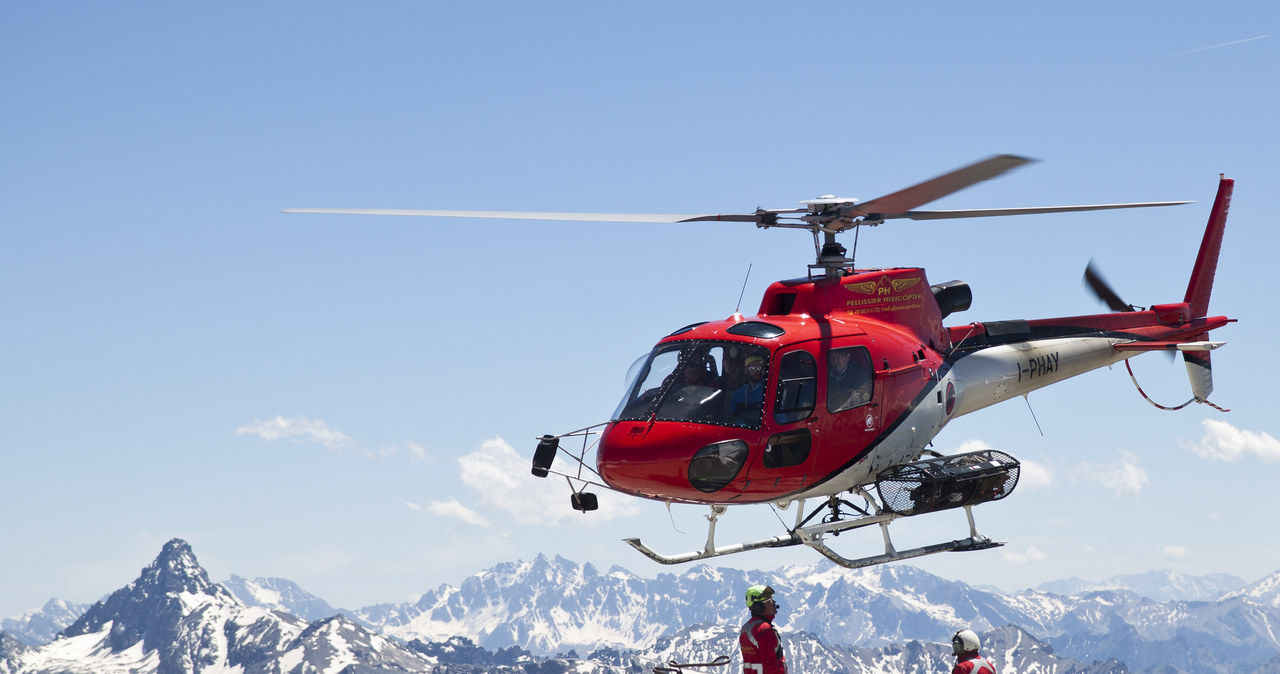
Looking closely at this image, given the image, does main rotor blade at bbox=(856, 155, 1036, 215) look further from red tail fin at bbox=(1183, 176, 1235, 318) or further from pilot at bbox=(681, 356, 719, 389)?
red tail fin at bbox=(1183, 176, 1235, 318)

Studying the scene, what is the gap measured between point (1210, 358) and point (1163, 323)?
3.50 meters

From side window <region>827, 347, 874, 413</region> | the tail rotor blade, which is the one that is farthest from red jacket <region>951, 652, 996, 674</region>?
the tail rotor blade

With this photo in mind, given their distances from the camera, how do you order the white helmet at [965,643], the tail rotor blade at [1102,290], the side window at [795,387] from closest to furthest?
the white helmet at [965,643], the side window at [795,387], the tail rotor blade at [1102,290]

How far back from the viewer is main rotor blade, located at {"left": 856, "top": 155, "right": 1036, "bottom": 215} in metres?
19.0

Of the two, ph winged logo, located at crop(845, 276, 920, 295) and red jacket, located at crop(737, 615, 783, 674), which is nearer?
red jacket, located at crop(737, 615, 783, 674)

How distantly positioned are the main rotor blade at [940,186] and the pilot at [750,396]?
4.03 m

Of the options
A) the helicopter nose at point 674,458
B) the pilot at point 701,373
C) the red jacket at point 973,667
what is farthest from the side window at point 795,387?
the red jacket at point 973,667

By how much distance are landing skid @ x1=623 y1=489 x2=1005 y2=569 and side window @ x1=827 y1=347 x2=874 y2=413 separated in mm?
2585

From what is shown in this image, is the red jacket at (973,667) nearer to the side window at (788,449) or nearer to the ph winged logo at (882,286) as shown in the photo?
the side window at (788,449)

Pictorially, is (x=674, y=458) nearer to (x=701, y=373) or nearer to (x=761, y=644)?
(x=701, y=373)

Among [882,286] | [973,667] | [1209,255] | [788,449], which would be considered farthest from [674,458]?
[1209,255]

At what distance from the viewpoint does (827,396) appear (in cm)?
2577

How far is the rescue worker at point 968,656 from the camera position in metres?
18.1

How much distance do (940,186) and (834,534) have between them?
9.62 m
